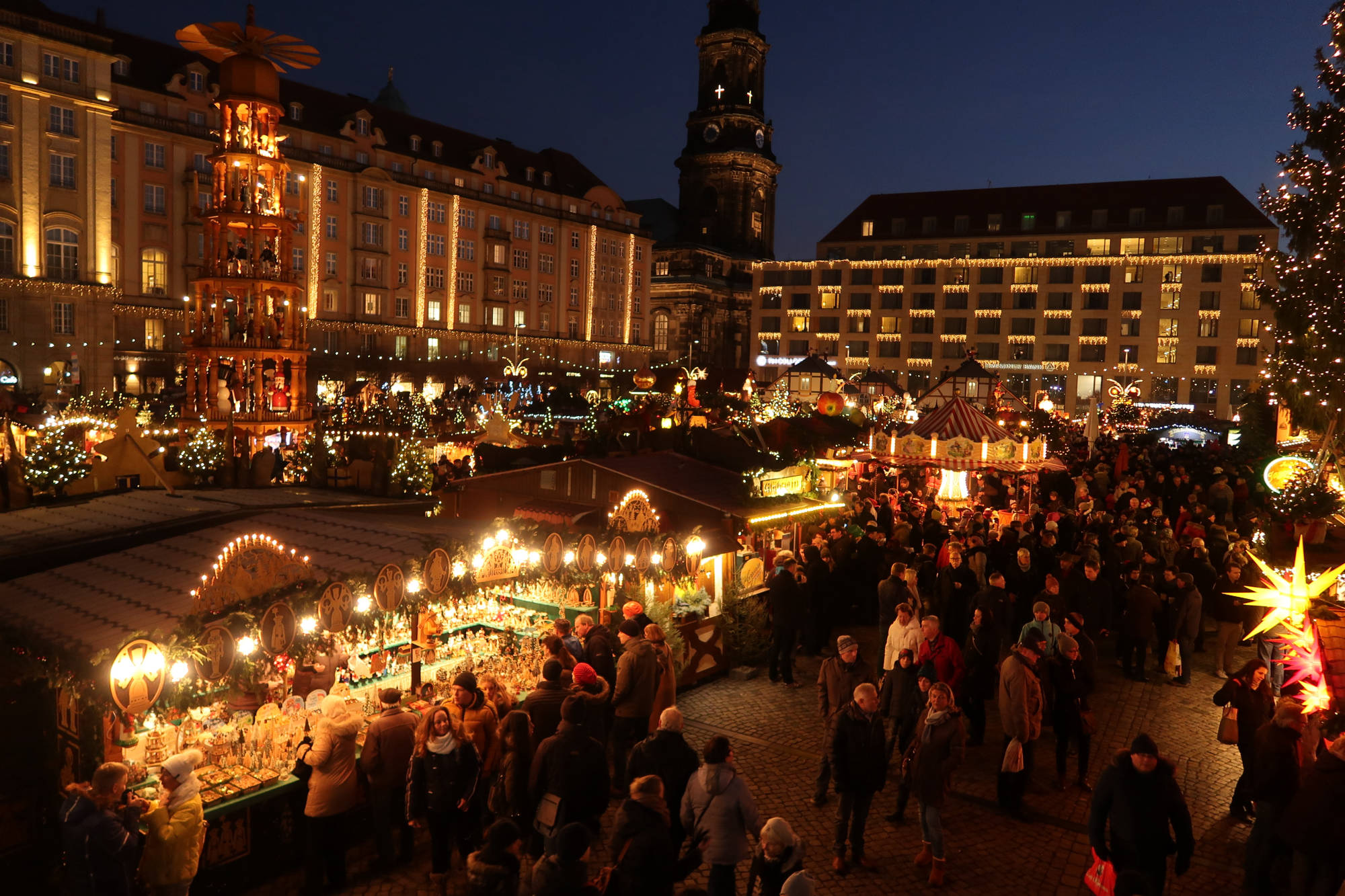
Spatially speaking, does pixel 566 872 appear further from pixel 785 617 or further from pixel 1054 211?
pixel 1054 211

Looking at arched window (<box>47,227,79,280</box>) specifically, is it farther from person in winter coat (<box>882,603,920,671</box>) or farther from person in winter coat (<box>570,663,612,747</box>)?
person in winter coat (<box>882,603,920,671</box>)

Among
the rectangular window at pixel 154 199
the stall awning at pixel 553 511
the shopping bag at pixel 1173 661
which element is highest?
the rectangular window at pixel 154 199

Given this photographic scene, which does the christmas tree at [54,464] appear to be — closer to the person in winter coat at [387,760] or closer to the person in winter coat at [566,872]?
the person in winter coat at [387,760]

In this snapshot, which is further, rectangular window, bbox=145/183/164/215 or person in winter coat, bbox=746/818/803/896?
rectangular window, bbox=145/183/164/215

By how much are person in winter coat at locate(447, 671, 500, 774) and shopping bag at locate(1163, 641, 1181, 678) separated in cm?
920

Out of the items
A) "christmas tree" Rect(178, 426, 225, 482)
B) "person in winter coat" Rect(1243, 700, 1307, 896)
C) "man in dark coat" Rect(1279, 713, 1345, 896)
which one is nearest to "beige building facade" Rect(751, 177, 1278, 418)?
"christmas tree" Rect(178, 426, 225, 482)

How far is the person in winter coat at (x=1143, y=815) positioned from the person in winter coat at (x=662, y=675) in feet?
12.9

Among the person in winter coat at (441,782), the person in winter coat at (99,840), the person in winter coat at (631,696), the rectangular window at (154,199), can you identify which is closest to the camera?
the person in winter coat at (99,840)

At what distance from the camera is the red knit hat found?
7461mm

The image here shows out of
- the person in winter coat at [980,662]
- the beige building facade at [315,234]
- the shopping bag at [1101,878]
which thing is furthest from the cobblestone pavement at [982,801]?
the beige building facade at [315,234]

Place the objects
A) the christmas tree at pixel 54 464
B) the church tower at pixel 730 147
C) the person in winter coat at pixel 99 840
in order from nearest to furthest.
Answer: the person in winter coat at pixel 99 840 < the christmas tree at pixel 54 464 < the church tower at pixel 730 147

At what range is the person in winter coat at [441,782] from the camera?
6699 mm

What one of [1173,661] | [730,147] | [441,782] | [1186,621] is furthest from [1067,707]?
[730,147]

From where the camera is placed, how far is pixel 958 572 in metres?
12.0
